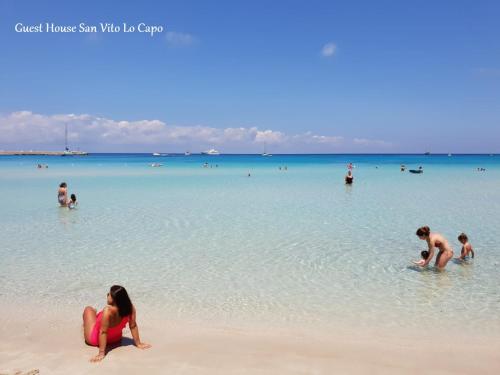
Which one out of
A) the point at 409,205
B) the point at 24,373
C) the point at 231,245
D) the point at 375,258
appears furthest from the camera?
the point at 409,205

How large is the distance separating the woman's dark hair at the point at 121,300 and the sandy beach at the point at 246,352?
630 mm

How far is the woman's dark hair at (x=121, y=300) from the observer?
5.76m

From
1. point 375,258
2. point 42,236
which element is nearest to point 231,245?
point 375,258

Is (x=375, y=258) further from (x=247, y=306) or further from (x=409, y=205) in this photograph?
(x=409, y=205)

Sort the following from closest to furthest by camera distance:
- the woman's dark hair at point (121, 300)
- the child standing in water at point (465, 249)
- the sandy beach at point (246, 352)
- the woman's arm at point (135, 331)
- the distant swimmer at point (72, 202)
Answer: the sandy beach at point (246, 352)
the woman's dark hair at point (121, 300)
the woman's arm at point (135, 331)
the child standing in water at point (465, 249)
the distant swimmer at point (72, 202)

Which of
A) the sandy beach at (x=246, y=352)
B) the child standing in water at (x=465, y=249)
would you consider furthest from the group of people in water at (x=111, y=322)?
the child standing in water at (x=465, y=249)

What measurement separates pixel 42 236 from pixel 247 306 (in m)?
9.82

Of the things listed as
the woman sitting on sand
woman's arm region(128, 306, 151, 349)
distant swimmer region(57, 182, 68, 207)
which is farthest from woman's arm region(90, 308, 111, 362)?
distant swimmer region(57, 182, 68, 207)

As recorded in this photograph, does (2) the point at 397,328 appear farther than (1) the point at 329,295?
No

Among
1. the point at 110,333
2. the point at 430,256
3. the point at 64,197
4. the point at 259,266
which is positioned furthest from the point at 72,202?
the point at 430,256

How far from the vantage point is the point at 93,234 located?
49.9ft

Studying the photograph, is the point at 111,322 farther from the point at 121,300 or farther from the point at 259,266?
the point at 259,266

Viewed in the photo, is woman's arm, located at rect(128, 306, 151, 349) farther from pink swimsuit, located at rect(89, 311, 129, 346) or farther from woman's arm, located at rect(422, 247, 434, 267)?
woman's arm, located at rect(422, 247, 434, 267)

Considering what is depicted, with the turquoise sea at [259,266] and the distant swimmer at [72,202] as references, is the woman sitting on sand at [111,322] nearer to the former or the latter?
the turquoise sea at [259,266]
